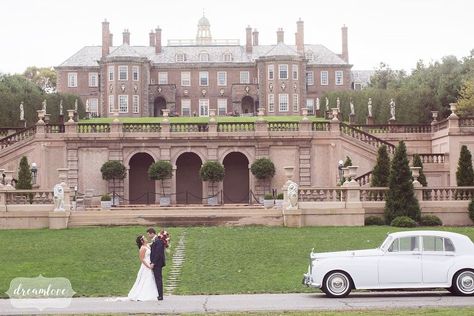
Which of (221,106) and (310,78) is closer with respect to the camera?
(221,106)

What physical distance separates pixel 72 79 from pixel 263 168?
206 ft

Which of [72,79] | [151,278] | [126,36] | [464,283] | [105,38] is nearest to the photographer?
Answer: [464,283]

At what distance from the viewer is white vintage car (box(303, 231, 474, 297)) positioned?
21.3 metres

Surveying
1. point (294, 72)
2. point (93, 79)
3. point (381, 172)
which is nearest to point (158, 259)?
point (381, 172)

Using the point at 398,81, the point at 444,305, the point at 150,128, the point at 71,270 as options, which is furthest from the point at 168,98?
the point at 444,305

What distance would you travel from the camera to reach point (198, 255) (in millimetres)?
28781

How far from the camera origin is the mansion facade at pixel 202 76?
102m

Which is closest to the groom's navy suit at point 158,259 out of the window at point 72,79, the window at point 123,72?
the window at point 123,72

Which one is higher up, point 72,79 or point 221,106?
point 72,79

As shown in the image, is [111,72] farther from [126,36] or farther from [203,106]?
[203,106]

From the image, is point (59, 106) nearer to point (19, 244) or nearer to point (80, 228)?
point (80, 228)

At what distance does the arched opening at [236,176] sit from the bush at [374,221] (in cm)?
1848

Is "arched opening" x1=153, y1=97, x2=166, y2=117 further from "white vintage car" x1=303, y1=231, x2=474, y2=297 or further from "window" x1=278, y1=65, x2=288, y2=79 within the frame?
"white vintage car" x1=303, y1=231, x2=474, y2=297

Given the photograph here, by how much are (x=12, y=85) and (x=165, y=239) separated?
7523 centimetres
